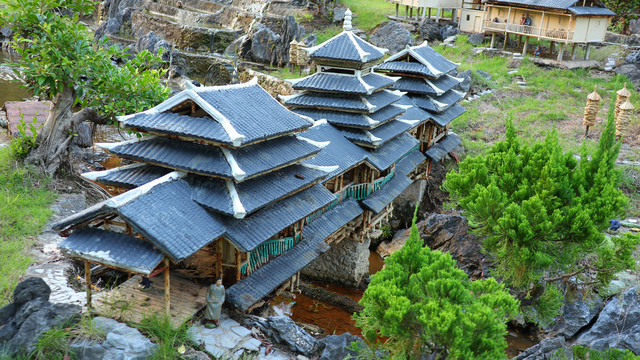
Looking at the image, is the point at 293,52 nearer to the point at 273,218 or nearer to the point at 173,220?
the point at 273,218

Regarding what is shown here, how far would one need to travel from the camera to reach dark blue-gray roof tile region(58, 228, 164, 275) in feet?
41.5

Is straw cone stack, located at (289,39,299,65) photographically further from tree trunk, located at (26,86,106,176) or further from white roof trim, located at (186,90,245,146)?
white roof trim, located at (186,90,245,146)

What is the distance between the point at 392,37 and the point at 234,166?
124ft

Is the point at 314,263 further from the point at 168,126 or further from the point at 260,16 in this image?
the point at 260,16

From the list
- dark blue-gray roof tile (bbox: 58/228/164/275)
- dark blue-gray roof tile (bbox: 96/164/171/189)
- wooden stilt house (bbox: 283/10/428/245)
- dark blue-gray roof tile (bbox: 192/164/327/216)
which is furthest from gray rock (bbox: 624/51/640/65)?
dark blue-gray roof tile (bbox: 58/228/164/275)

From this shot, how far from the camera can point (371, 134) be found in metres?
23.2

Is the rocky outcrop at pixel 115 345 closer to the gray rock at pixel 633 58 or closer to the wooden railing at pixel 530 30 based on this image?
the wooden railing at pixel 530 30

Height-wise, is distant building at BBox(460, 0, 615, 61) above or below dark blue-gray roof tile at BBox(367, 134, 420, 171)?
above

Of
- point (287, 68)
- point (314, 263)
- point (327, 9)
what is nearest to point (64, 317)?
point (314, 263)

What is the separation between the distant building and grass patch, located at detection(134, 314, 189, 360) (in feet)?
130

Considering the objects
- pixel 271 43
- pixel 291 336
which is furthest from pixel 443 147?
pixel 271 43

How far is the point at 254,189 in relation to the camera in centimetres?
1590

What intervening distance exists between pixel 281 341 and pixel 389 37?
39428 mm

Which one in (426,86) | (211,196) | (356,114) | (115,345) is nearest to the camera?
(115,345)
